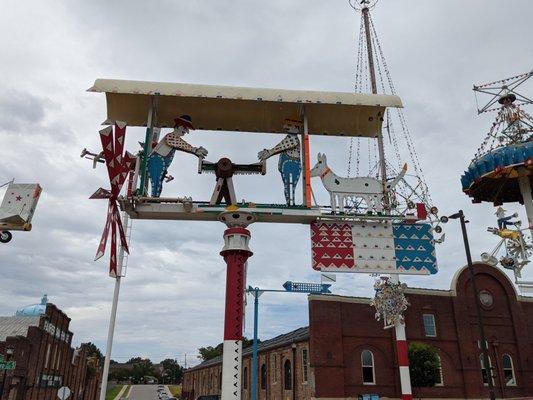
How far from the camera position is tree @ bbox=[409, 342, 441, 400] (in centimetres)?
2941

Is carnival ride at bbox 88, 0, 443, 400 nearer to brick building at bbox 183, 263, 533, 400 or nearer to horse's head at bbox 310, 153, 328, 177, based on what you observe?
horse's head at bbox 310, 153, 328, 177

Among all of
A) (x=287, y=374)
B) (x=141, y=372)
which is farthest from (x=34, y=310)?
(x=141, y=372)

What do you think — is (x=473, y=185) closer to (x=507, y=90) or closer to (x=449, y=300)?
(x=507, y=90)

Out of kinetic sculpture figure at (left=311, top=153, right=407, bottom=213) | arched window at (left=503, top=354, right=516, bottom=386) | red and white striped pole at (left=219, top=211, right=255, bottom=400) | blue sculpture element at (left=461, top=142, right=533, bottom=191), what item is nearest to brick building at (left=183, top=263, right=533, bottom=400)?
arched window at (left=503, top=354, right=516, bottom=386)

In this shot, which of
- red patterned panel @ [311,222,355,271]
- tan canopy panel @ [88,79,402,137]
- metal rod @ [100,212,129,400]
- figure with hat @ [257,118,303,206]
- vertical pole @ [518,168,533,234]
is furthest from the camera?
vertical pole @ [518,168,533,234]

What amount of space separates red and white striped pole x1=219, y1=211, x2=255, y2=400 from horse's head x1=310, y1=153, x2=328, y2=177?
2426mm

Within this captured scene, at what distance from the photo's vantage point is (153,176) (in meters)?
12.6

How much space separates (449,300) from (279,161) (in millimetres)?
26330

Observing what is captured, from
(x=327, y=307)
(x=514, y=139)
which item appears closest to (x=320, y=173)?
(x=514, y=139)

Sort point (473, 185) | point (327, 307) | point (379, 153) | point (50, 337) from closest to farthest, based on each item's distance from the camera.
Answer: point (379, 153) < point (473, 185) < point (327, 307) < point (50, 337)

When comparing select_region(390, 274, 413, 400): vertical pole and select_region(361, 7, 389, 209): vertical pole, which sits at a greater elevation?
select_region(361, 7, 389, 209): vertical pole

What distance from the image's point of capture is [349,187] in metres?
13.4

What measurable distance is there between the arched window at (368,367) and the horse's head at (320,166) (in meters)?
21.9

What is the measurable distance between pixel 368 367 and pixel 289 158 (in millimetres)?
23051
